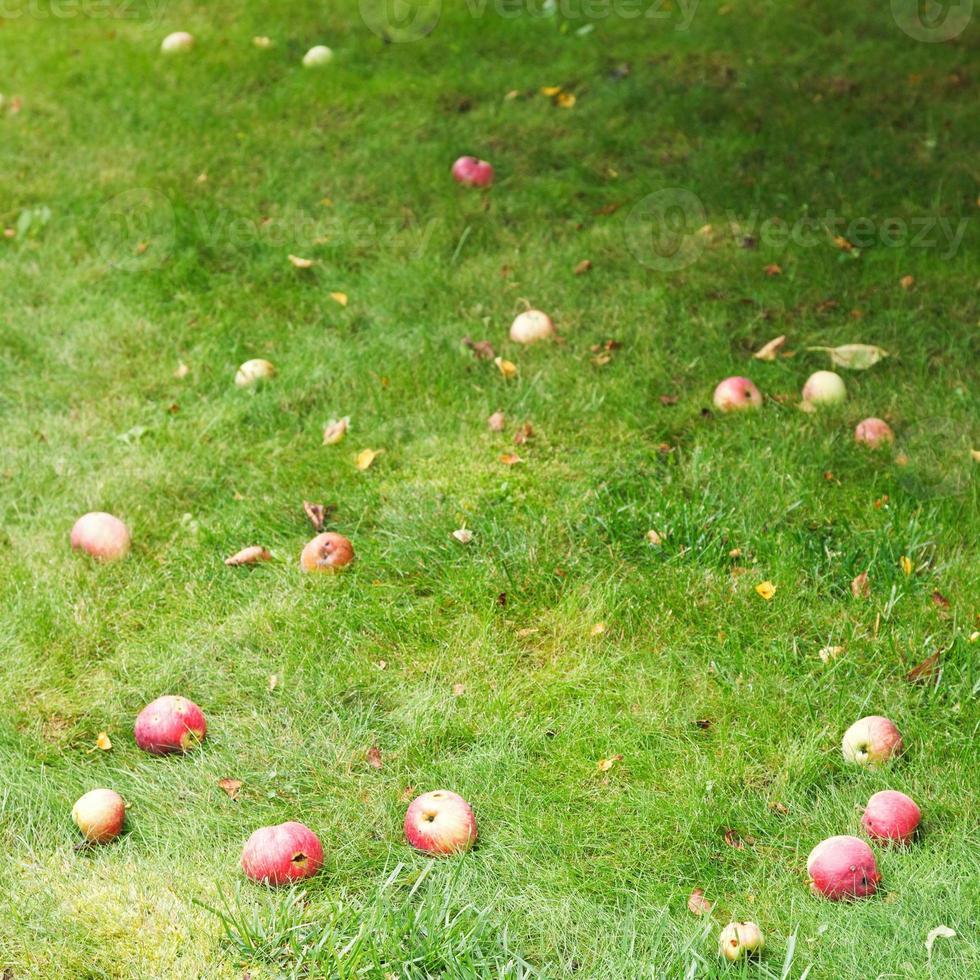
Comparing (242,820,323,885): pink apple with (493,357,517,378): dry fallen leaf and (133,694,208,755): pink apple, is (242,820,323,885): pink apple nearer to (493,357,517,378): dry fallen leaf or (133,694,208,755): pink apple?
(133,694,208,755): pink apple

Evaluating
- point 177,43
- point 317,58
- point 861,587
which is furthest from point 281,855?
point 177,43

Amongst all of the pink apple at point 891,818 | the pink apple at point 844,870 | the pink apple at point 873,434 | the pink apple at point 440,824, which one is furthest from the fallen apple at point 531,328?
the pink apple at point 844,870

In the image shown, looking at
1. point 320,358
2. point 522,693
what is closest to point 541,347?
point 320,358

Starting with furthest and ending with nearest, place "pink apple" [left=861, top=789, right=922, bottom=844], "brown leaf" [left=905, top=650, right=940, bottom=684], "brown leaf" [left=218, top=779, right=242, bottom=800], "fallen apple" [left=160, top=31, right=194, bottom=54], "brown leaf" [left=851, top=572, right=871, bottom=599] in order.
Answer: "fallen apple" [left=160, top=31, right=194, bottom=54] < "brown leaf" [left=851, top=572, right=871, bottom=599] < "brown leaf" [left=905, top=650, right=940, bottom=684] < "brown leaf" [left=218, top=779, right=242, bottom=800] < "pink apple" [left=861, top=789, right=922, bottom=844]

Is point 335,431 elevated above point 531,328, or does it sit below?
below

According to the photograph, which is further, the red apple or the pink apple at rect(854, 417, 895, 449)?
the pink apple at rect(854, 417, 895, 449)

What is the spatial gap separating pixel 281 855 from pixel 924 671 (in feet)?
6.08

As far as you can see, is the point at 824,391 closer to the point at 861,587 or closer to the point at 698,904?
the point at 861,587

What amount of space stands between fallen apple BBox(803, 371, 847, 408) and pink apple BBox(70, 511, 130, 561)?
8.23ft

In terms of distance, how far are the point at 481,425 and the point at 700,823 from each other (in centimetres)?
193

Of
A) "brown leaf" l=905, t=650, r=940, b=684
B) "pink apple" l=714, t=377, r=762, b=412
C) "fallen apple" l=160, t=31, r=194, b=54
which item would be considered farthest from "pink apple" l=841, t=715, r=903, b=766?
"fallen apple" l=160, t=31, r=194, b=54

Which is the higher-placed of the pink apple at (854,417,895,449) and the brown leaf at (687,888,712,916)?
the pink apple at (854,417,895,449)

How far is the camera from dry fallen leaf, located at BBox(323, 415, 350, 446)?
14.4ft

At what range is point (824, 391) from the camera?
4.41m
